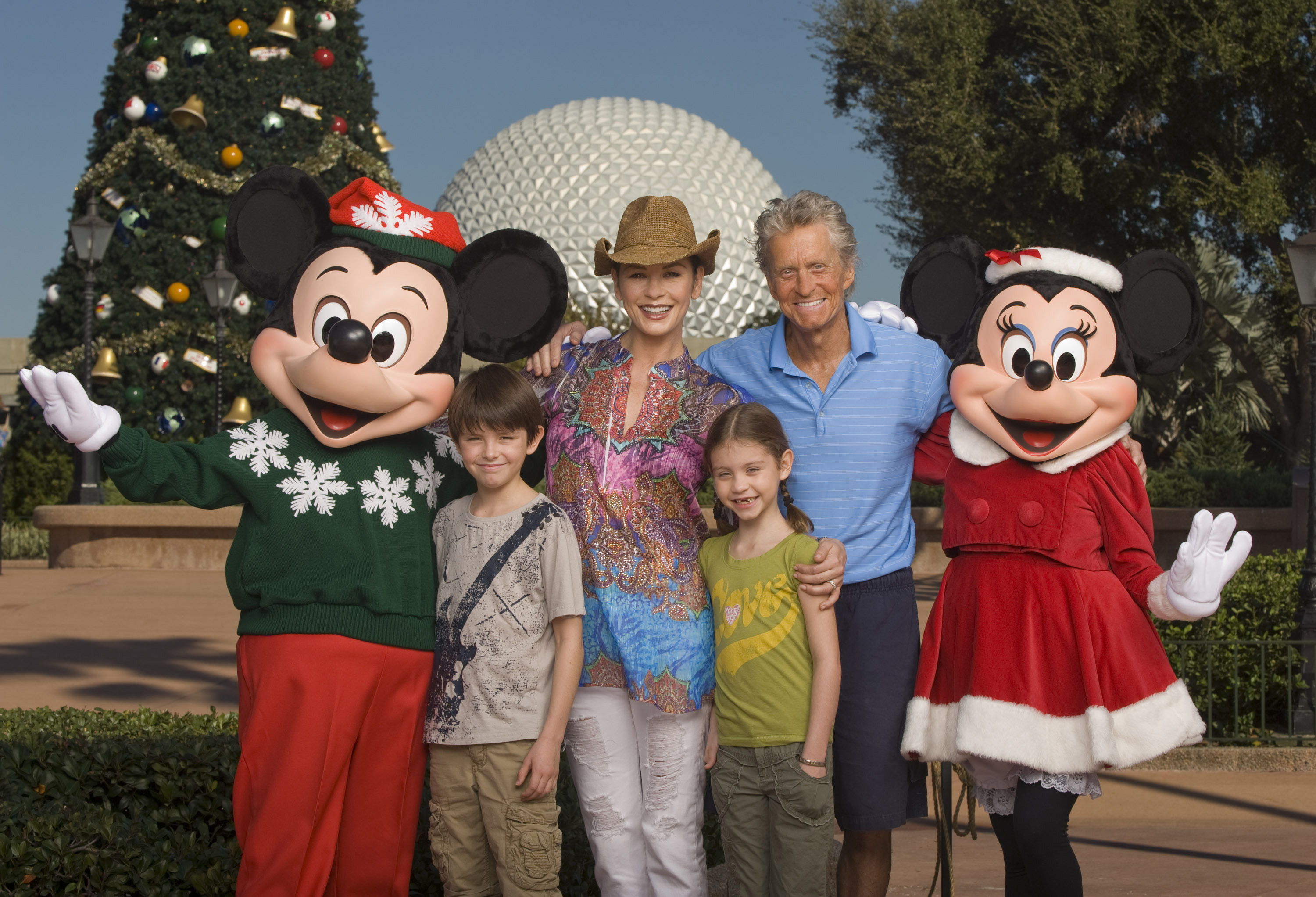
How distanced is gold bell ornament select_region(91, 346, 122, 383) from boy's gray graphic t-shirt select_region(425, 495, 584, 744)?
1458 centimetres

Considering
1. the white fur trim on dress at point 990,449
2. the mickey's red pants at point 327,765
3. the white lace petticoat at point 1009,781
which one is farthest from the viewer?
the white fur trim on dress at point 990,449

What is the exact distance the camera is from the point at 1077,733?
3.00 m

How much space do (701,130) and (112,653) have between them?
2122cm

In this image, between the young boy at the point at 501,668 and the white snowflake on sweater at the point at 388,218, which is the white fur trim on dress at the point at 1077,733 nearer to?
the young boy at the point at 501,668

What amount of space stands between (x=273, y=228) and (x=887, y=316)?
1.81 m

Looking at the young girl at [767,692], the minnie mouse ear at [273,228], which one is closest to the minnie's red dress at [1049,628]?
the young girl at [767,692]

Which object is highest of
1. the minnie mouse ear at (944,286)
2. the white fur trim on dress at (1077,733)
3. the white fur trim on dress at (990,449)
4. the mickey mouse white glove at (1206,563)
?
the minnie mouse ear at (944,286)

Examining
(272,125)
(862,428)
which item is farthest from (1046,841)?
(272,125)

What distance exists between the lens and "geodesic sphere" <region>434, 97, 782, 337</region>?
2455cm

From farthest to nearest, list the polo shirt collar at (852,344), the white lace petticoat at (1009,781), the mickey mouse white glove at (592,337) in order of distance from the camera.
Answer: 1. the mickey mouse white glove at (592,337)
2. the polo shirt collar at (852,344)
3. the white lace petticoat at (1009,781)

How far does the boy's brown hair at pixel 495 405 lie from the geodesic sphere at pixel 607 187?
20424 mm

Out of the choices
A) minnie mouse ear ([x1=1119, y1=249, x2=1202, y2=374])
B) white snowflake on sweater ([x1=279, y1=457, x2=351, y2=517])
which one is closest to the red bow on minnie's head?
minnie mouse ear ([x1=1119, y1=249, x2=1202, y2=374])

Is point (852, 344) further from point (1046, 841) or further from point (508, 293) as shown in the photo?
point (1046, 841)

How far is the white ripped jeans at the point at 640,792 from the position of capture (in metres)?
3.02
